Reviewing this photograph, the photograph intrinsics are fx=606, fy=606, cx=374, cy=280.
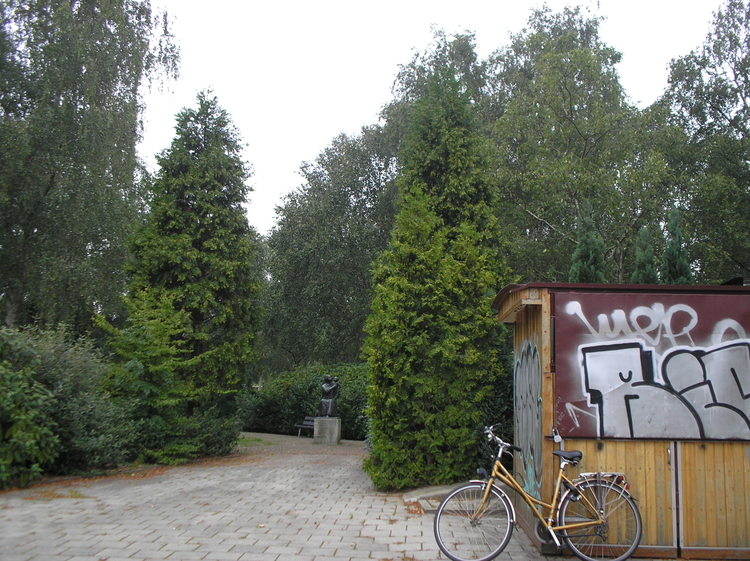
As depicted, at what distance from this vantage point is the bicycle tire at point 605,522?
553 centimetres

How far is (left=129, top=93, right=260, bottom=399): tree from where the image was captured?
44.1 ft

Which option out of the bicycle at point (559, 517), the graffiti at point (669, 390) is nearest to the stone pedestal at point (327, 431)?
the bicycle at point (559, 517)

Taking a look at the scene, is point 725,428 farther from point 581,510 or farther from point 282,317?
point 282,317

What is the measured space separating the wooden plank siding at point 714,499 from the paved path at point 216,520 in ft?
4.97

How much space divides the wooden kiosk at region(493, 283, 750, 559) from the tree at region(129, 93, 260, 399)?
902cm

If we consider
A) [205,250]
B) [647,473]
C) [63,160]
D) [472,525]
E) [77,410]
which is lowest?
[472,525]

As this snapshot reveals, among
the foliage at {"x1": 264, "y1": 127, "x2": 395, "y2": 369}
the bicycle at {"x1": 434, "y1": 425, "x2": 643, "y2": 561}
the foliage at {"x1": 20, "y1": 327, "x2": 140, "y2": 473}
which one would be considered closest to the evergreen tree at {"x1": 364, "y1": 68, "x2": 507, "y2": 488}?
the bicycle at {"x1": 434, "y1": 425, "x2": 643, "y2": 561}

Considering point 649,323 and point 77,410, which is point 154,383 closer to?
point 77,410

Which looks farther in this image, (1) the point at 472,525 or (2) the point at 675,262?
(2) the point at 675,262

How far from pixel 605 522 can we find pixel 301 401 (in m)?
16.2

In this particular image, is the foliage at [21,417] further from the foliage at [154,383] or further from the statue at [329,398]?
the statue at [329,398]

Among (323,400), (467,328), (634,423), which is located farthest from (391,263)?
(323,400)

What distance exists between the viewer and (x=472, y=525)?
212 inches

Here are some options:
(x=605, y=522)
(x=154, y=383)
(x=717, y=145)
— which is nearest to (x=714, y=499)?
(x=605, y=522)
